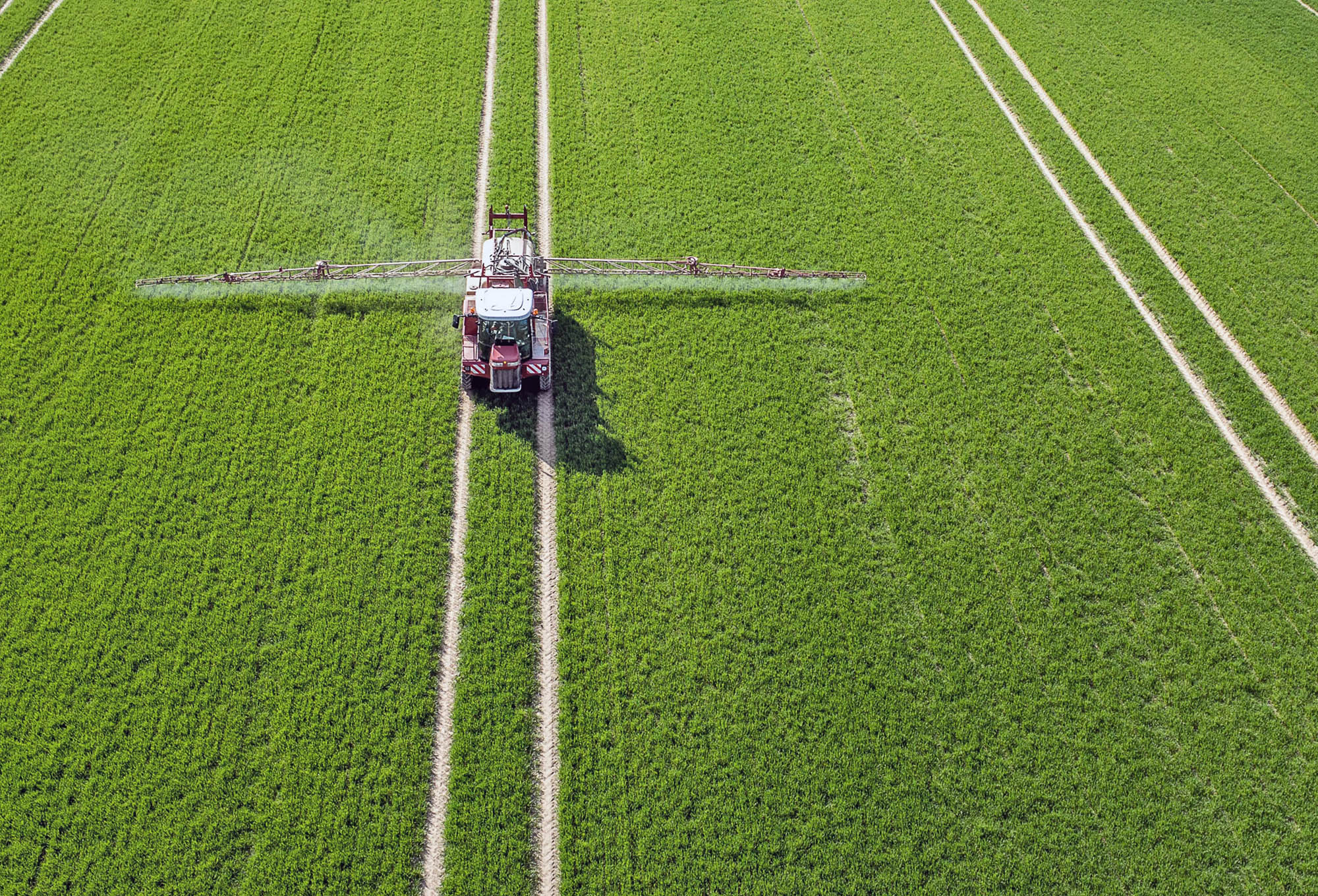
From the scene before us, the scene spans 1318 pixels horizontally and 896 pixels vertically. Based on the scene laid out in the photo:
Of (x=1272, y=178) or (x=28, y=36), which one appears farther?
(x=28, y=36)

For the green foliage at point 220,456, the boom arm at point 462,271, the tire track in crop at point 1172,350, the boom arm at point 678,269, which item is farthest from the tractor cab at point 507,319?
the tire track in crop at point 1172,350

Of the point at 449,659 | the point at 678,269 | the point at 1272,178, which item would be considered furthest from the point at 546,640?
the point at 1272,178

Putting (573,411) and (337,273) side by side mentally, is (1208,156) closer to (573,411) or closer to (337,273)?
(573,411)

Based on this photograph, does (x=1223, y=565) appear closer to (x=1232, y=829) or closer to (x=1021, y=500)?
(x=1021, y=500)

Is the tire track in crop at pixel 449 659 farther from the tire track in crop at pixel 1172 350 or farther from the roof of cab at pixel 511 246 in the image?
the tire track in crop at pixel 1172 350

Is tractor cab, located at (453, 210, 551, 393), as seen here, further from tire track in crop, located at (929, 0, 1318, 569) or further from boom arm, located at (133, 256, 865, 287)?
tire track in crop, located at (929, 0, 1318, 569)

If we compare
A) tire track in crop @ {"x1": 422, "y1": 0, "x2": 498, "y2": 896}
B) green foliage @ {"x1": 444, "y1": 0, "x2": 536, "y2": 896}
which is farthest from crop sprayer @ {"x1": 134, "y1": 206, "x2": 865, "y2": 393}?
tire track in crop @ {"x1": 422, "y1": 0, "x2": 498, "y2": 896}
